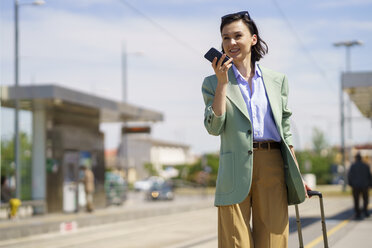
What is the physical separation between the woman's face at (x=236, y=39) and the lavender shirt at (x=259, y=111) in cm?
8

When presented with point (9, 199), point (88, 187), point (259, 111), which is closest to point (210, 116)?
point (259, 111)

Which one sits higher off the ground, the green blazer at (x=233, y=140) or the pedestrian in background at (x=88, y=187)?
the green blazer at (x=233, y=140)

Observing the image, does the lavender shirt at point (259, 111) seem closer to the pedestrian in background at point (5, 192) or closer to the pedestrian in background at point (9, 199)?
the pedestrian in background at point (9, 199)

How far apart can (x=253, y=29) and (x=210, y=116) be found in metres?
0.59

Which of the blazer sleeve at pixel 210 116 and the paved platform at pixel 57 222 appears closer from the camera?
the blazer sleeve at pixel 210 116

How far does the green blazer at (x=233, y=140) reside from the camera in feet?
11.6

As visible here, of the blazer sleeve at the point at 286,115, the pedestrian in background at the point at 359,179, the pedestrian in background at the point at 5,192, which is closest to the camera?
the blazer sleeve at the point at 286,115

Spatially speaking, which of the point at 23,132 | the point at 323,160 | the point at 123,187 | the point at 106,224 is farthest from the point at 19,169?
the point at 323,160

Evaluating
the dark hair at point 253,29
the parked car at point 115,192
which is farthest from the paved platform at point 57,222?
the dark hair at point 253,29

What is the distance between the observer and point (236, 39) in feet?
12.2

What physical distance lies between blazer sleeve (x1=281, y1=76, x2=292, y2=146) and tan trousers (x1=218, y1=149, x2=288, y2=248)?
174mm

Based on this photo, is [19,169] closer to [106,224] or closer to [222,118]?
[106,224]

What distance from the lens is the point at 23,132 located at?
2370cm

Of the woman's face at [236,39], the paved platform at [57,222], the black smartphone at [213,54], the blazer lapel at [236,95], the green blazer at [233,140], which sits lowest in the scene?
the paved platform at [57,222]
